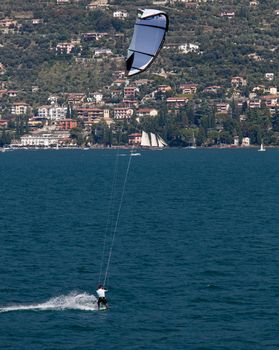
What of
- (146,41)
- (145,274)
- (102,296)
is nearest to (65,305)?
(102,296)

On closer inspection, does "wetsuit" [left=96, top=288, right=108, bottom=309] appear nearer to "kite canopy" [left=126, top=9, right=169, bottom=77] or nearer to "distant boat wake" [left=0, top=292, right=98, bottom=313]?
"distant boat wake" [left=0, top=292, right=98, bottom=313]

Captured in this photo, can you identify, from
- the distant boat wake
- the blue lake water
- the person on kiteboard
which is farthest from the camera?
the distant boat wake

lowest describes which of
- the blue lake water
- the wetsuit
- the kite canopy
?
the blue lake water

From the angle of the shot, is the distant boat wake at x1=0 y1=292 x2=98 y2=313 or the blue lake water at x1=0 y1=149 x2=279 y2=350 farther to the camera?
the distant boat wake at x1=0 y1=292 x2=98 y2=313

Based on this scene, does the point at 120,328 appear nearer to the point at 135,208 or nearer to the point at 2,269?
the point at 2,269

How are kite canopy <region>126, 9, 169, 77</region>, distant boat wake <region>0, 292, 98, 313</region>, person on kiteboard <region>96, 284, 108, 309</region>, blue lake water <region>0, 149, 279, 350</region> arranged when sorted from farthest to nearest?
distant boat wake <region>0, 292, 98, 313</region>
person on kiteboard <region>96, 284, 108, 309</region>
kite canopy <region>126, 9, 169, 77</region>
blue lake water <region>0, 149, 279, 350</region>

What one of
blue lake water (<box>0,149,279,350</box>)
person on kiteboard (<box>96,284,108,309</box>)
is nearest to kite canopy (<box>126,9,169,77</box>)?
person on kiteboard (<box>96,284,108,309</box>)

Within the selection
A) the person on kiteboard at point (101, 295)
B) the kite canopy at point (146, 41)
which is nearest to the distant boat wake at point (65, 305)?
the person on kiteboard at point (101, 295)

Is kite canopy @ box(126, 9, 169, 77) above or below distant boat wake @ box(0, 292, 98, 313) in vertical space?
above

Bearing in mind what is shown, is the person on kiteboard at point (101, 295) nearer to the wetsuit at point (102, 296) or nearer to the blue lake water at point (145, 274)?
the wetsuit at point (102, 296)
